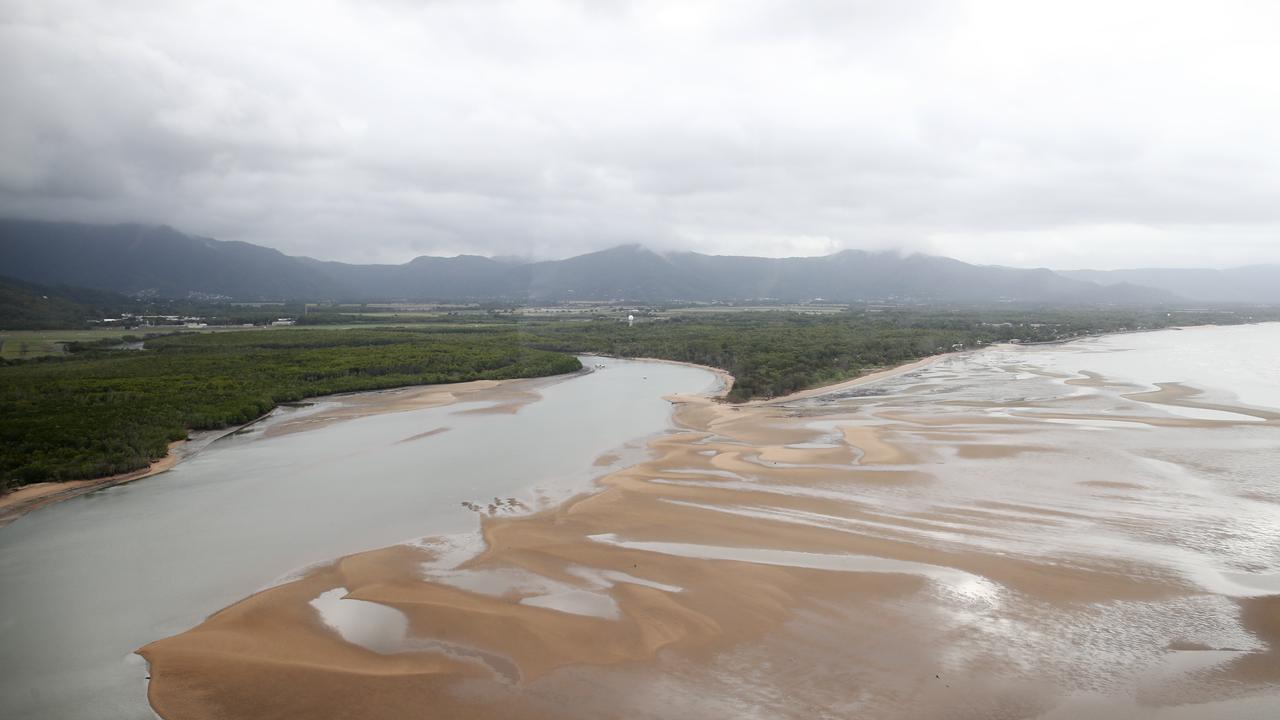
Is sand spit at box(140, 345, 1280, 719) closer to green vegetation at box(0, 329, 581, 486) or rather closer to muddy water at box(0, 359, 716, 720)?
muddy water at box(0, 359, 716, 720)

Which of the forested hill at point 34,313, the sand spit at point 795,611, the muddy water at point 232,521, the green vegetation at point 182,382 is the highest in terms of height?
the forested hill at point 34,313

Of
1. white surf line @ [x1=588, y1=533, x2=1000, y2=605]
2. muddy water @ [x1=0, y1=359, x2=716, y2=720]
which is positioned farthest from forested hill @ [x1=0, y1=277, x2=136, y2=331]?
white surf line @ [x1=588, y1=533, x2=1000, y2=605]

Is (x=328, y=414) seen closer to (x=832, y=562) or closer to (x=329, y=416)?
(x=329, y=416)

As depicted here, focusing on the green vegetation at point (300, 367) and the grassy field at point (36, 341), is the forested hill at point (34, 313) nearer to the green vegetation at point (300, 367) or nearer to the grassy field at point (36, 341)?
the grassy field at point (36, 341)

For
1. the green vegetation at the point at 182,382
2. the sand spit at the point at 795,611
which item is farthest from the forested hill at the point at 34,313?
the sand spit at the point at 795,611

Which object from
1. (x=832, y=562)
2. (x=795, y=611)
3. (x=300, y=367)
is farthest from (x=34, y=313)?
(x=795, y=611)

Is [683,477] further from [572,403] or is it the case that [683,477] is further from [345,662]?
[572,403]
